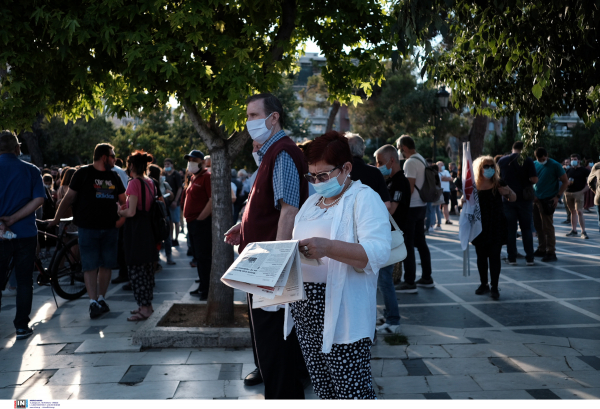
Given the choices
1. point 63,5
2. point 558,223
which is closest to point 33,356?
point 63,5

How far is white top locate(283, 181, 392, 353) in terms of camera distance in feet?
8.95

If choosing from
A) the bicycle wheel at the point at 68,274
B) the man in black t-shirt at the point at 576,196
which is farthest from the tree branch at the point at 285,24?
the man in black t-shirt at the point at 576,196

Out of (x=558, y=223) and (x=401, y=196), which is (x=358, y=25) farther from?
(x=558, y=223)

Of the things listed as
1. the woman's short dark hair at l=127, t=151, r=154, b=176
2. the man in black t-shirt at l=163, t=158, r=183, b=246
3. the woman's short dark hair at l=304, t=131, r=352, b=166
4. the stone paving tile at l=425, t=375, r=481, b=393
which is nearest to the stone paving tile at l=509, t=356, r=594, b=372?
the stone paving tile at l=425, t=375, r=481, b=393

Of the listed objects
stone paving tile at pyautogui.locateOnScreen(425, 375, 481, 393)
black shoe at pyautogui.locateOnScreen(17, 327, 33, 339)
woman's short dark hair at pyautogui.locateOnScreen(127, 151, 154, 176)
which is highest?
woman's short dark hair at pyautogui.locateOnScreen(127, 151, 154, 176)

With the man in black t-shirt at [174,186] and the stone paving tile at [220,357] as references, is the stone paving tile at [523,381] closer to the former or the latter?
the stone paving tile at [220,357]

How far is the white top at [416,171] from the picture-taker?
8.03 m

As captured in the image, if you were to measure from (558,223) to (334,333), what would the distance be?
17.2m

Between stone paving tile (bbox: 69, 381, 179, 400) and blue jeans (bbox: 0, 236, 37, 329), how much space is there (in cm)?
194

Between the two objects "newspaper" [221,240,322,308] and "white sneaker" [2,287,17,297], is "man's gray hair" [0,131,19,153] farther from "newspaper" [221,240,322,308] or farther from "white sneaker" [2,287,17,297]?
"newspaper" [221,240,322,308]

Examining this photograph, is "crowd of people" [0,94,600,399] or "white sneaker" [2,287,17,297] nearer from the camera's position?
"crowd of people" [0,94,600,399]

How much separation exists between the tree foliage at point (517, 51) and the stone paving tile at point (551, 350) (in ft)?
7.50

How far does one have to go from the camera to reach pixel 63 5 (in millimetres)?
5500

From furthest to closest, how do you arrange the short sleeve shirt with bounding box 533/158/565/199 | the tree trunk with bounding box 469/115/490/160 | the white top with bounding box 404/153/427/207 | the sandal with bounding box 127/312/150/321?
the tree trunk with bounding box 469/115/490/160, the short sleeve shirt with bounding box 533/158/565/199, the white top with bounding box 404/153/427/207, the sandal with bounding box 127/312/150/321
